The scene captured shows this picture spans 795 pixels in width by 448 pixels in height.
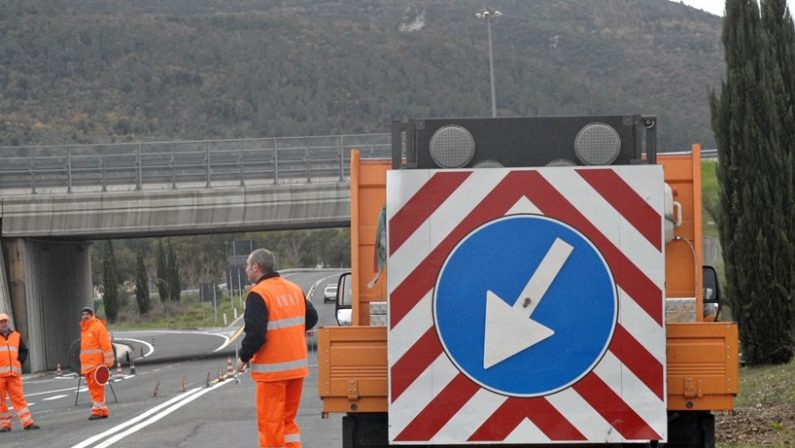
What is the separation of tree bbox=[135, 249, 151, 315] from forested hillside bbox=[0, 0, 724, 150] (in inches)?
872

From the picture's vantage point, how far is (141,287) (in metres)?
98.6

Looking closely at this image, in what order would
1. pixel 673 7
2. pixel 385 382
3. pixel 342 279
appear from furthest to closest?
pixel 673 7 → pixel 342 279 → pixel 385 382

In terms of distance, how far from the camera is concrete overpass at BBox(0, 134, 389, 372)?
42.6 meters

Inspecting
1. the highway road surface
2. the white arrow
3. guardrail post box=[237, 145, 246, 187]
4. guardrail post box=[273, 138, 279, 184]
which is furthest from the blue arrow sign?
Answer: guardrail post box=[273, 138, 279, 184]

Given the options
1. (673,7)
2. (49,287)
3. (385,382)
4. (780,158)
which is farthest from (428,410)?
(673,7)

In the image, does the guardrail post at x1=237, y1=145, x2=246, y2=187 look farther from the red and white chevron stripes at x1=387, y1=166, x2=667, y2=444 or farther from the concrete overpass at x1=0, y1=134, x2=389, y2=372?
the red and white chevron stripes at x1=387, y1=166, x2=667, y2=444

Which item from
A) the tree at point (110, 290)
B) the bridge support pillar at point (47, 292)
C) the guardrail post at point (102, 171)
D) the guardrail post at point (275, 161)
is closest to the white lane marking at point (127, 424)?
the bridge support pillar at point (47, 292)

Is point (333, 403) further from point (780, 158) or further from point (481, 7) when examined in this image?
point (481, 7)

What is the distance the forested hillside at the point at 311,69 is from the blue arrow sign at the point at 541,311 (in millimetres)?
112866

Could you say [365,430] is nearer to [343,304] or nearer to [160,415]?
[343,304]

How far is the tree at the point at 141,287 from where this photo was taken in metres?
96.4

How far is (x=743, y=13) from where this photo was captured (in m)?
22.0

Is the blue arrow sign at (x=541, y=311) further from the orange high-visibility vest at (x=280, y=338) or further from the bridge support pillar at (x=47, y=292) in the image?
the bridge support pillar at (x=47, y=292)

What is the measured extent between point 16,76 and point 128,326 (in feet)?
134
